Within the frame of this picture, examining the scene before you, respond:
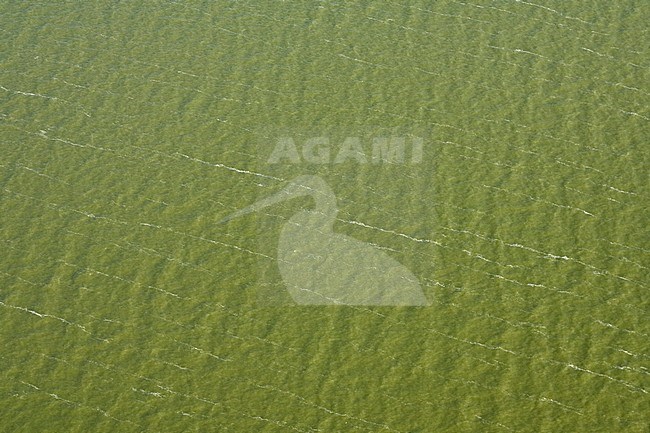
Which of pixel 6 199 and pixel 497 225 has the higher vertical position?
pixel 497 225

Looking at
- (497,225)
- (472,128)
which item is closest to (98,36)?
(472,128)

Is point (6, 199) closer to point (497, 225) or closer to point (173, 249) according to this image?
point (173, 249)

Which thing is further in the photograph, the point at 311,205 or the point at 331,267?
the point at 311,205

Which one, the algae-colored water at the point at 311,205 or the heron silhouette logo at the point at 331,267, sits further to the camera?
the heron silhouette logo at the point at 331,267

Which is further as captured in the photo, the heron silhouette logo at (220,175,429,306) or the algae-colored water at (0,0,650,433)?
the heron silhouette logo at (220,175,429,306)
